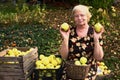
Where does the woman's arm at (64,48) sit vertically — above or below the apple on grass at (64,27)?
below

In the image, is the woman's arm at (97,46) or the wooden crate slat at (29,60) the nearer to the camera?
the woman's arm at (97,46)

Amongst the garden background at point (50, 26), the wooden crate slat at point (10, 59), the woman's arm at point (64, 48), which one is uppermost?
the woman's arm at point (64, 48)

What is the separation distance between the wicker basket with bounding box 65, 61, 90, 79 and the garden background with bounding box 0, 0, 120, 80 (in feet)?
9.59

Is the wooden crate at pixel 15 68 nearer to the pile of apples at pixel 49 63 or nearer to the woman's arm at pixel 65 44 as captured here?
the pile of apples at pixel 49 63

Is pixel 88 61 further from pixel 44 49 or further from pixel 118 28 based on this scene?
pixel 118 28

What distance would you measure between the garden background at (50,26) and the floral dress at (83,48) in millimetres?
2631

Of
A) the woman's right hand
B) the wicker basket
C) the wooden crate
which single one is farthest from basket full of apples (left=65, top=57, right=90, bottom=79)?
the wooden crate

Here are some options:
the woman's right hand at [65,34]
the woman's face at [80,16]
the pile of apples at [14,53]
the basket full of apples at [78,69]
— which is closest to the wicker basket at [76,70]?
the basket full of apples at [78,69]

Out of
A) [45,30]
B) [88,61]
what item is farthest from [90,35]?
[45,30]

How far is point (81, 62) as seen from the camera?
519 cm

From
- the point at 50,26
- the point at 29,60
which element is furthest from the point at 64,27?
the point at 50,26

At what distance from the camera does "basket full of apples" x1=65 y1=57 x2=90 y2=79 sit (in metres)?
5.04

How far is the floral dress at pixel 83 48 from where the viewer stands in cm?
537

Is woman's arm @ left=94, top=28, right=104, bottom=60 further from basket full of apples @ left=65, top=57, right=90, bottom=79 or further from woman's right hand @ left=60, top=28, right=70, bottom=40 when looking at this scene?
woman's right hand @ left=60, top=28, right=70, bottom=40
